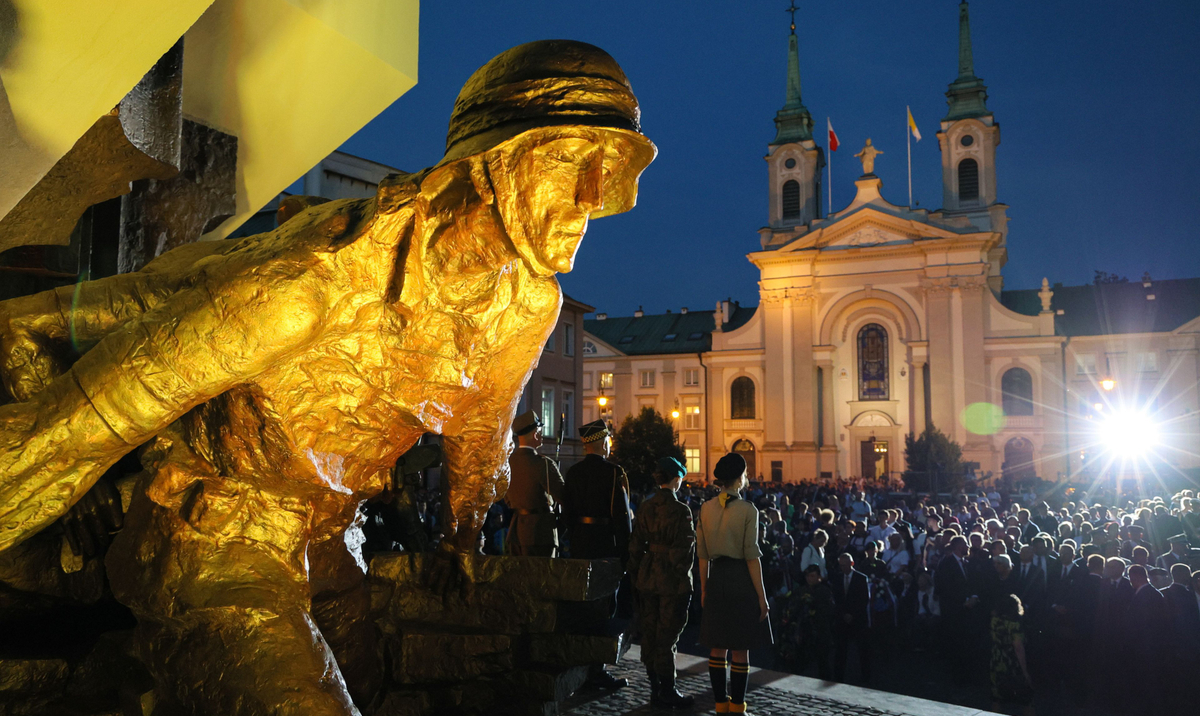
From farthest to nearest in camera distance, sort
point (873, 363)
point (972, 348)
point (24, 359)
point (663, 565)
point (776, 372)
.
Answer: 1. point (776, 372)
2. point (873, 363)
3. point (972, 348)
4. point (663, 565)
5. point (24, 359)

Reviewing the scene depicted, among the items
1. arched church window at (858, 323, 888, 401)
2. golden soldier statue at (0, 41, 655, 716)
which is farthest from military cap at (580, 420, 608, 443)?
arched church window at (858, 323, 888, 401)

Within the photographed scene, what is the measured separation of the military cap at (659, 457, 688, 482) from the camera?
590 cm

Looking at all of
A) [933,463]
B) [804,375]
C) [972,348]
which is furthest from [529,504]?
[972,348]

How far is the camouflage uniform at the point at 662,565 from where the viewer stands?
17.9 ft

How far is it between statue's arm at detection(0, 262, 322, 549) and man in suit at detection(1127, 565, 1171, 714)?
23.4 ft

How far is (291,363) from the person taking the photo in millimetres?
1845

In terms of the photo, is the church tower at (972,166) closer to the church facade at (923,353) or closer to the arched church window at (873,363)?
the church facade at (923,353)

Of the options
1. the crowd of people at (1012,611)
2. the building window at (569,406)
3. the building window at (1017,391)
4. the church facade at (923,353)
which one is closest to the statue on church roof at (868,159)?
the church facade at (923,353)

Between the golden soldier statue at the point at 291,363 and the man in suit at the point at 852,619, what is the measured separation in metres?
6.78

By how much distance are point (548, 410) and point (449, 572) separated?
27.1 m

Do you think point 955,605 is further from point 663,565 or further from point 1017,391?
point 1017,391

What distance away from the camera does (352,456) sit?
1.99m

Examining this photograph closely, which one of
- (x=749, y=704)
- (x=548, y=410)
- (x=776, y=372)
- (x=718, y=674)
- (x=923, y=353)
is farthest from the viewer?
(x=776, y=372)

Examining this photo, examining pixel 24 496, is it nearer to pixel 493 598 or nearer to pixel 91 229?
pixel 493 598
